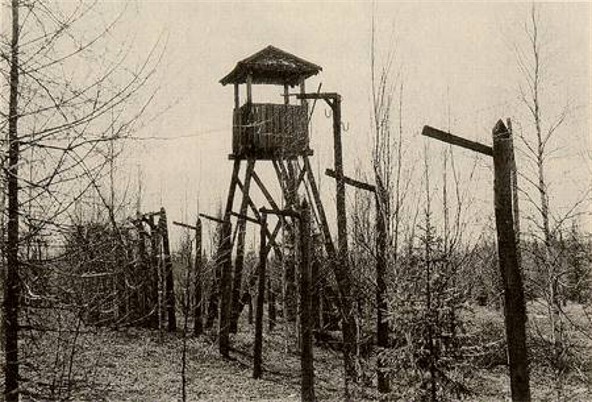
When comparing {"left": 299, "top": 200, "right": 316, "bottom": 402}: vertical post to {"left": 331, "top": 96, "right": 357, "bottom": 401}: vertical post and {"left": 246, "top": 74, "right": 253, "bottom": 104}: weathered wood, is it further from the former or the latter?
{"left": 246, "top": 74, "right": 253, "bottom": 104}: weathered wood

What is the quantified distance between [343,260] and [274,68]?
19.2 ft

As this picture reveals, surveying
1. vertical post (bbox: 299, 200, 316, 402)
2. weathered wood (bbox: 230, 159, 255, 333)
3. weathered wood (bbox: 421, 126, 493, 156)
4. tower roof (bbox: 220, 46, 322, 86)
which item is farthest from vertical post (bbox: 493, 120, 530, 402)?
weathered wood (bbox: 230, 159, 255, 333)

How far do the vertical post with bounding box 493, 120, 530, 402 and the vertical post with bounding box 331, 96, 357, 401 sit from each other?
13.4 ft

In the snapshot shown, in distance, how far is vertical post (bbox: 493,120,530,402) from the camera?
6441mm

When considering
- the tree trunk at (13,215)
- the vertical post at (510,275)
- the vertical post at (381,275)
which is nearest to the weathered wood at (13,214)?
the tree trunk at (13,215)

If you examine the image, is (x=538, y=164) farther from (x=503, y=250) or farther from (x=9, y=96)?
(x=9, y=96)

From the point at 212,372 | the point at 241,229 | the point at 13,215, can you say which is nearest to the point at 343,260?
the point at 241,229

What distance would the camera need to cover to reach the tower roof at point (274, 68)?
49.5ft

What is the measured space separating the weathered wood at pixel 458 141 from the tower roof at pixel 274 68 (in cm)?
837

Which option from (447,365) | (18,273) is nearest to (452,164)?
(447,365)

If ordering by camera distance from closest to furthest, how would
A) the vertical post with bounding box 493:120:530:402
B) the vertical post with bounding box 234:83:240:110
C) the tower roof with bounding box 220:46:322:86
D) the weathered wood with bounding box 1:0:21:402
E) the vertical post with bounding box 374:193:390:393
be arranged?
the weathered wood with bounding box 1:0:21:402
the vertical post with bounding box 493:120:530:402
the vertical post with bounding box 374:193:390:393
the tower roof with bounding box 220:46:322:86
the vertical post with bounding box 234:83:240:110

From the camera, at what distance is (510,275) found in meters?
6.62

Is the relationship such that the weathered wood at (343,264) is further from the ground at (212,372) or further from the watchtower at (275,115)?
the watchtower at (275,115)

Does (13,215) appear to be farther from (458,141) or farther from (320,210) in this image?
(320,210)
